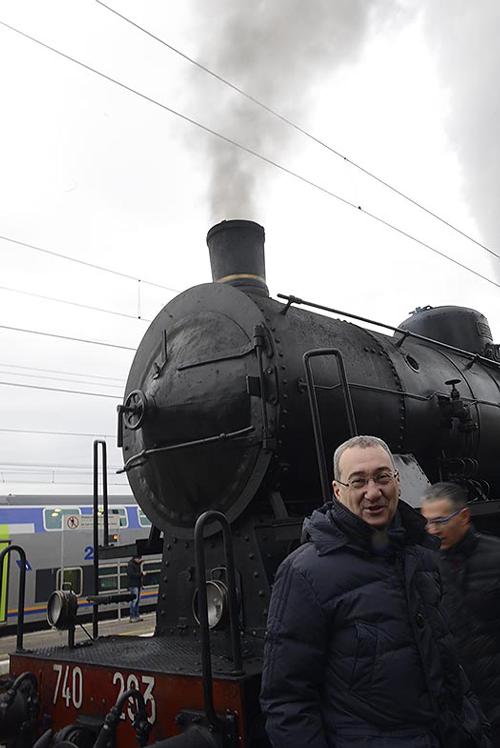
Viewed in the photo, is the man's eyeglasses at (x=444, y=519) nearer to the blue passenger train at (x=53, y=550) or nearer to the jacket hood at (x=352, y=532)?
the jacket hood at (x=352, y=532)

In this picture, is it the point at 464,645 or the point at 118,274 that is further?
the point at 118,274

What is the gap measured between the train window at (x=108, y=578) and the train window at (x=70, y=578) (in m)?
0.44

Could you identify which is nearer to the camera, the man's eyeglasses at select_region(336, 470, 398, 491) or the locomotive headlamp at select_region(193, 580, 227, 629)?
the man's eyeglasses at select_region(336, 470, 398, 491)

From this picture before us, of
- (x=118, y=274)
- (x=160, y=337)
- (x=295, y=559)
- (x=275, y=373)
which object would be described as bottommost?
(x=295, y=559)

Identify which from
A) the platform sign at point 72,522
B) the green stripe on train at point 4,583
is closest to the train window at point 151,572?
the platform sign at point 72,522

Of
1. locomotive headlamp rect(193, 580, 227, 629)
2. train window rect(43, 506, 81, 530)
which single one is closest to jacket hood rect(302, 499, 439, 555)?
locomotive headlamp rect(193, 580, 227, 629)

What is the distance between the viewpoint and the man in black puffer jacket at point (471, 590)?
2.37 meters

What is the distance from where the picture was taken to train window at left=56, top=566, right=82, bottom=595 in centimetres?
1219

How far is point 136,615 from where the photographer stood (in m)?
12.0

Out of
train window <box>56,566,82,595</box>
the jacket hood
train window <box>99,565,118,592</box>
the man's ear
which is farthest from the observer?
train window <box>99,565,118,592</box>

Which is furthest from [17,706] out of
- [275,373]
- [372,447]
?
[372,447]

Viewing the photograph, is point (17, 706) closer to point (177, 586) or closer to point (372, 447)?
point (177, 586)

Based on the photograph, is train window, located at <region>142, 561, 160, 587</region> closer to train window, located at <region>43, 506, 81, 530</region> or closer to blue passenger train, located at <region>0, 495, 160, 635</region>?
blue passenger train, located at <region>0, 495, 160, 635</region>

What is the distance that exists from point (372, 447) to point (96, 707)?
6.74 ft
